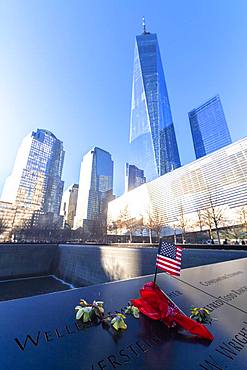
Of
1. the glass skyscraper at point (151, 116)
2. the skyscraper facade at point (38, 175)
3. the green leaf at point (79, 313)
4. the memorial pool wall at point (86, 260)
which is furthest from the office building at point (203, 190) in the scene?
the green leaf at point (79, 313)

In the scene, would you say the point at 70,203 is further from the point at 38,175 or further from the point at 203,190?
the point at 203,190

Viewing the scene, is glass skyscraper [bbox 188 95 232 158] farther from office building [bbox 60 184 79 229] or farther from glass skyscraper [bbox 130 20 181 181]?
office building [bbox 60 184 79 229]

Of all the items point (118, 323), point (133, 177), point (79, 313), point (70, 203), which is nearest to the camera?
point (118, 323)

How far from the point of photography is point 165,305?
2.51m

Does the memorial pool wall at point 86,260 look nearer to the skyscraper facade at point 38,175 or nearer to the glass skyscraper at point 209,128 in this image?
the skyscraper facade at point 38,175

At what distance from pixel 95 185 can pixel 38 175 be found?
50948 mm

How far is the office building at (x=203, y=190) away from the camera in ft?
190

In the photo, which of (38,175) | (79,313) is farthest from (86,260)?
(38,175)

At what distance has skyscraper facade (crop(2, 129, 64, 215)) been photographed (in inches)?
3735

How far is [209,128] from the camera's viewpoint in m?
140

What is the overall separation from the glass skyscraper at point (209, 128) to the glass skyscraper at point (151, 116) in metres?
21.1

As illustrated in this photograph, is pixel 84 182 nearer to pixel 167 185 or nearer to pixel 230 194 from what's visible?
pixel 167 185

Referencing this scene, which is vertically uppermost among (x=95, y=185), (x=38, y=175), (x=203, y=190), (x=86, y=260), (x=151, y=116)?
(x=151, y=116)

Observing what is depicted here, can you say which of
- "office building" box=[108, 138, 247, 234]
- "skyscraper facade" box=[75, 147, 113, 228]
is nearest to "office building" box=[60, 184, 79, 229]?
"skyscraper facade" box=[75, 147, 113, 228]
